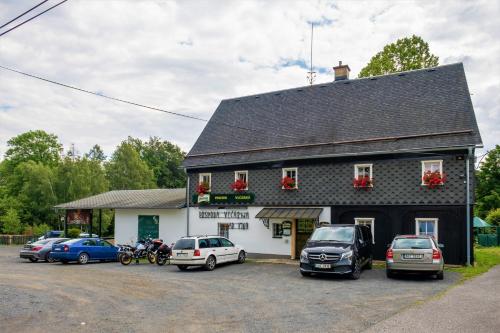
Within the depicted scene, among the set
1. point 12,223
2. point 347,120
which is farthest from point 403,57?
point 12,223

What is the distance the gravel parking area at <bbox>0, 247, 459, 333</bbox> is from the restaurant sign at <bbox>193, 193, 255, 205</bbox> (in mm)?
7569

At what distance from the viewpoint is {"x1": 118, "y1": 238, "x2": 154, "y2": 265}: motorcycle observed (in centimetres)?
2197

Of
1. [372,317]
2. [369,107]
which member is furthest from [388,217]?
[372,317]

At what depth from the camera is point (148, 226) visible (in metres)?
29.4

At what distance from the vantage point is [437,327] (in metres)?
8.58

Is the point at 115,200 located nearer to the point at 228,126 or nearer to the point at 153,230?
the point at 153,230

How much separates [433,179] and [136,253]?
14.0 meters

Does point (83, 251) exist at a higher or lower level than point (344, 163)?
lower

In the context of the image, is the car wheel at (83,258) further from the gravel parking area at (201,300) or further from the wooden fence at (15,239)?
the wooden fence at (15,239)

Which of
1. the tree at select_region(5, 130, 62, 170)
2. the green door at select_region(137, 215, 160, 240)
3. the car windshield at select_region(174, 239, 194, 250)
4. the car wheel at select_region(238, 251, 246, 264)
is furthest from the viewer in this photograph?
the tree at select_region(5, 130, 62, 170)

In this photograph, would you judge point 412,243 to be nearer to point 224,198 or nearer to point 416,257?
point 416,257

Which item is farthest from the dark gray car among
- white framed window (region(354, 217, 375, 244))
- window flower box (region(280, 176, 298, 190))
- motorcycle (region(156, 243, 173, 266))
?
white framed window (region(354, 217, 375, 244))

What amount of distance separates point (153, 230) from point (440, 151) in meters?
17.5

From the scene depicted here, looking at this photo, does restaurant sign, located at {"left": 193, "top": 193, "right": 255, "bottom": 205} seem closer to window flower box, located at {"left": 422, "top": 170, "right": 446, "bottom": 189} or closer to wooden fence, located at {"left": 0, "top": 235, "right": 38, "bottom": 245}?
window flower box, located at {"left": 422, "top": 170, "right": 446, "bottom": 189}
